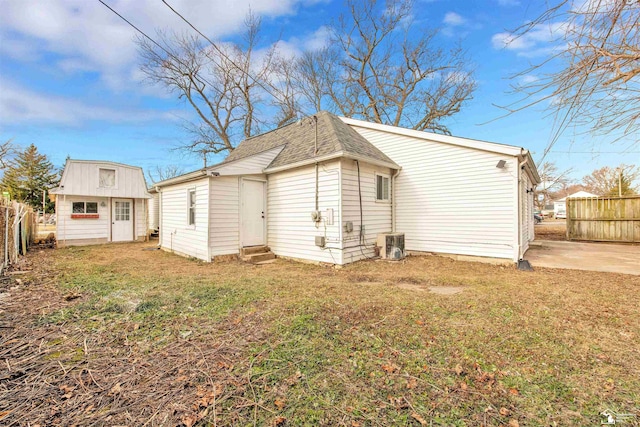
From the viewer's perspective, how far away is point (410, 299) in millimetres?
4355

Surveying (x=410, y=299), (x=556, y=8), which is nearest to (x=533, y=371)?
(x=410, y=299)

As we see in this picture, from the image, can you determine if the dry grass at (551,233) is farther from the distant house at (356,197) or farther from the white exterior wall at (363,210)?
the white exterior wall at (363,210)

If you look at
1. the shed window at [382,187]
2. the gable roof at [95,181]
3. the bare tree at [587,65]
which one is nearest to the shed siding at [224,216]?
the shed window at [382,187]

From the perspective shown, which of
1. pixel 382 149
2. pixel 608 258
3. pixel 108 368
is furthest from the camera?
pixel 382 149

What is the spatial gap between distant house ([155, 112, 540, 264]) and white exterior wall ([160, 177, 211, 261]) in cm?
6

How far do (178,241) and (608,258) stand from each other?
45.3ft

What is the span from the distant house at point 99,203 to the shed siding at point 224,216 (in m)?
7.88

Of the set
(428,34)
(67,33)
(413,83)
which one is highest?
(428,34)

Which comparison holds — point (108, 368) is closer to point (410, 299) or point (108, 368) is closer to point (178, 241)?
point (410, 299)

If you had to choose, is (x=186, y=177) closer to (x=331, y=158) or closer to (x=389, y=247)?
(x=331, y=158)

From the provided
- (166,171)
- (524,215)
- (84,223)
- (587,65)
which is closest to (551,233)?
(524,215)

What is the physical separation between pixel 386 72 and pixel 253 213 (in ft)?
49.9

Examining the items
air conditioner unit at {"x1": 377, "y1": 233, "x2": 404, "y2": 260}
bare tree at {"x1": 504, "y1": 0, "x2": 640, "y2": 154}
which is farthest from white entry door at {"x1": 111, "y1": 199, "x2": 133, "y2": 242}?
bare tree at {"x1": 504, "y1": 0, "x2": 640, "y2": 154}

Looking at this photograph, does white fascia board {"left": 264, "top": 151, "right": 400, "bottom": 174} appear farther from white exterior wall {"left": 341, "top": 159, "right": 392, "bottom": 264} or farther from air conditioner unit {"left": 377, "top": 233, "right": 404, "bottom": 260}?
air conditioner unit {"left": 377, "top": 233, "right": 404, "bottom": 260}
